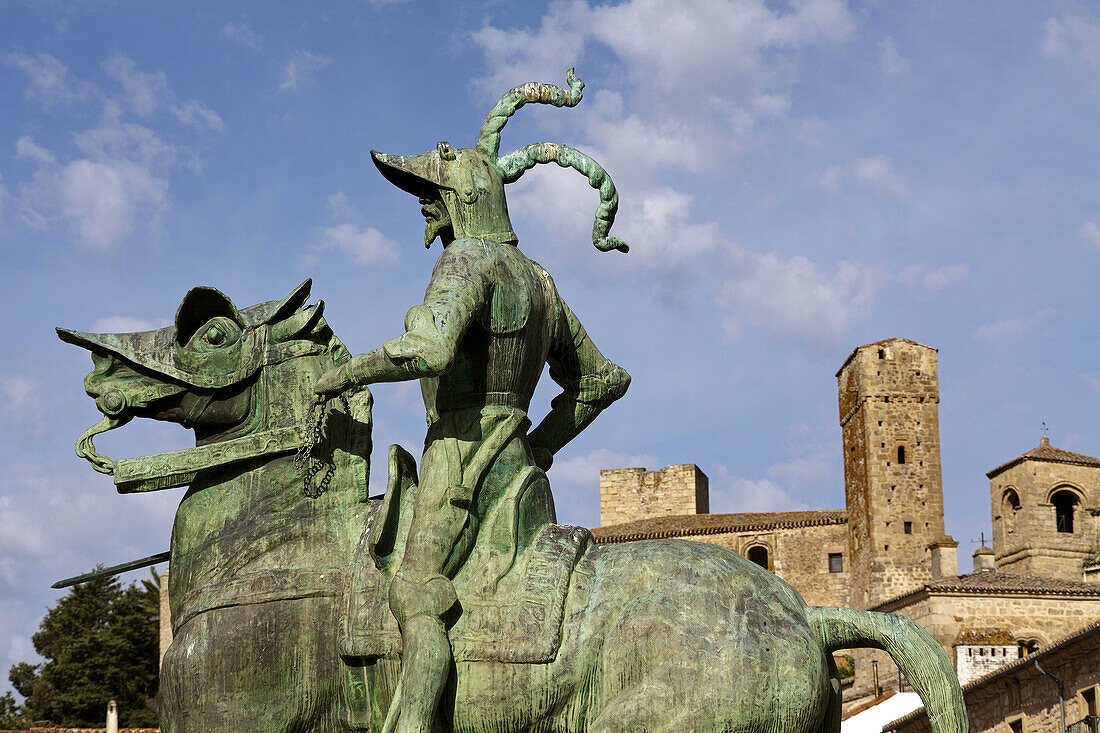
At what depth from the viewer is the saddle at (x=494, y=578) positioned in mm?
4898

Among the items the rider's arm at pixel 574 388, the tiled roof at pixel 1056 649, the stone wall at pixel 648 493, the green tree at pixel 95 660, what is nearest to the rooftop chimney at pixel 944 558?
the stone wall at pixel 648 493

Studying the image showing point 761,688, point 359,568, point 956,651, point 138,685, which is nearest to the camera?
point 761,688

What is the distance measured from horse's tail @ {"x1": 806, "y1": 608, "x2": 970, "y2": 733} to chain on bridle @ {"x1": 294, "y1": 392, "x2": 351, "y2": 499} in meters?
1.72

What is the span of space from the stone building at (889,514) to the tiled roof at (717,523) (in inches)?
1.9

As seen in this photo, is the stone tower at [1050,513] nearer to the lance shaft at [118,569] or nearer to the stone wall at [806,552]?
the stone wall at [806,552]

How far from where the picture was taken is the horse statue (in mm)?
4832

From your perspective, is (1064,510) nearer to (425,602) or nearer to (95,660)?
(95,660)

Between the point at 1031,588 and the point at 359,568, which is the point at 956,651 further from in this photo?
the point at 359,568

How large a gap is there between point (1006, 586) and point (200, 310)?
4204 cm

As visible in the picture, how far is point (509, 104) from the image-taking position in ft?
18.7

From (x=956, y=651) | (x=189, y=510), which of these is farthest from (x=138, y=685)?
(x=189, y=510)

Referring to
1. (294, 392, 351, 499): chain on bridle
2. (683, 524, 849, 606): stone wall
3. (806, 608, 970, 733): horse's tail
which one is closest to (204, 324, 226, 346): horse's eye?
(294, 392, 351, 499): chain on bridle

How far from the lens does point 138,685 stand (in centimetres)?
4659

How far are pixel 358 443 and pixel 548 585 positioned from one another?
36.2 inches
